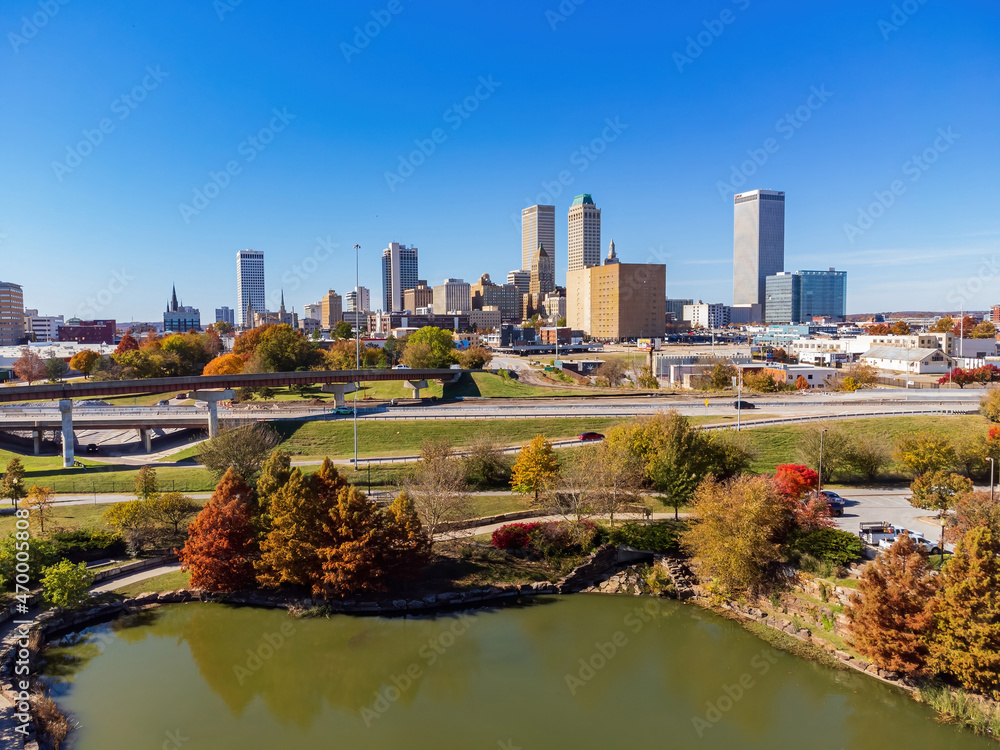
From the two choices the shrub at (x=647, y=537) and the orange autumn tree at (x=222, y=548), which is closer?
the orange autumn tree at (x=222, y=548)

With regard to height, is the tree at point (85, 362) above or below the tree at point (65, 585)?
above

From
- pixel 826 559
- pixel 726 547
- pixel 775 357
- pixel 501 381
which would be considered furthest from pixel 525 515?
pixel 775 357

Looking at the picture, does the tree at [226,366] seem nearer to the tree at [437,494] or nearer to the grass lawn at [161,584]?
the tree at [437,494]

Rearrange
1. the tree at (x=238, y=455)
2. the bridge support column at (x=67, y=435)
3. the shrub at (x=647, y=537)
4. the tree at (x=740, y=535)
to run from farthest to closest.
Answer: the bridge support column at (x=67, y=435) < the tree at (x=238, y=455) < the shrub at (x=647, y=537) < the tree at (x=740, y=535)

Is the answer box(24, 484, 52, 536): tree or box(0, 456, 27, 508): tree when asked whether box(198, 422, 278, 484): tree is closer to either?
box(24, 484, 52, 536): tree

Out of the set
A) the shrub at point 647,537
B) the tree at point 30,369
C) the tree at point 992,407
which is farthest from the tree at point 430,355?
the tree at point 992,407

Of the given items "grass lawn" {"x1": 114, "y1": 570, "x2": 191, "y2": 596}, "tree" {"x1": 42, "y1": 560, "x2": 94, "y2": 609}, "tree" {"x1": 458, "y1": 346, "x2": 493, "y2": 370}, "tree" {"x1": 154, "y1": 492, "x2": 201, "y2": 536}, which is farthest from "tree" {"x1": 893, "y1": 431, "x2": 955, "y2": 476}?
"tree" {"x1": 458, "y1": 346, "x2": 493, "y2": 370}

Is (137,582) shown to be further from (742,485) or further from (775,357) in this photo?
(775,357)
